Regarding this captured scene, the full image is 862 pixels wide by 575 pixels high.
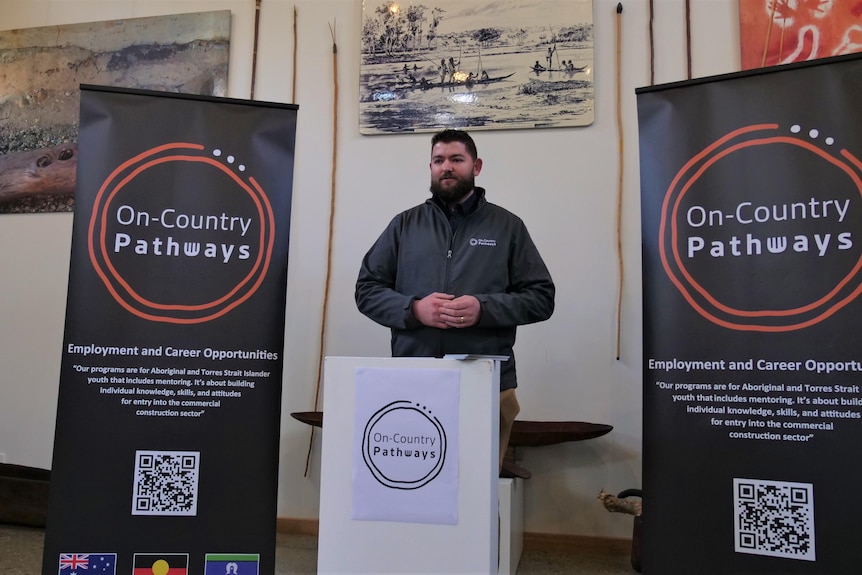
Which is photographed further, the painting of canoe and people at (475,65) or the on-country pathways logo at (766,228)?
the painting of canoe and people at (475,65)

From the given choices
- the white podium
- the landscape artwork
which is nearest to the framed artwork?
the white podium

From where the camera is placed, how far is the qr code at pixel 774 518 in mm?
1591

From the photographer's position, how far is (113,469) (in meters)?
1.92

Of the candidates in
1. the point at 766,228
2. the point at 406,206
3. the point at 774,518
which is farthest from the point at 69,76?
the point at 774,518

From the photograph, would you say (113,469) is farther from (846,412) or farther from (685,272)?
(846,412)

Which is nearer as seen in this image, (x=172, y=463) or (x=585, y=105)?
(x=172, y=463)

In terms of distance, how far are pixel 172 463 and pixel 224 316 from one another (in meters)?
0.44

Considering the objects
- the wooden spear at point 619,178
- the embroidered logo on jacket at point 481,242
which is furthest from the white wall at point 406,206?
the embroidered logo on jacket at point 481,242

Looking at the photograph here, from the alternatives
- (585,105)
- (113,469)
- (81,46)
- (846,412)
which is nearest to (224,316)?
(113,469)

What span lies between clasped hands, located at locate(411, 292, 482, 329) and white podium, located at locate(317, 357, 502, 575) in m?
0.27

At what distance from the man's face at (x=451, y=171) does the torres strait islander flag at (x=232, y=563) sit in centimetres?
124

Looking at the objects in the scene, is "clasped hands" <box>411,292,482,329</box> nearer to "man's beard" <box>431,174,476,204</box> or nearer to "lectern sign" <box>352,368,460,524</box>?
"lectern sign" <box>352,368,460,524</box>

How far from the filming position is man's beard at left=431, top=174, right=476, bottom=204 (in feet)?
7.21

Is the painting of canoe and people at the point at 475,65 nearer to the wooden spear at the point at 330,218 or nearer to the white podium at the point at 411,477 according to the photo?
the wooden spear at the point at 330,218
